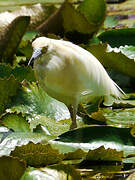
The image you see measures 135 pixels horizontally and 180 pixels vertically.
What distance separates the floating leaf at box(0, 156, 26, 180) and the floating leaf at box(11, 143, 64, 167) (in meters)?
0.16

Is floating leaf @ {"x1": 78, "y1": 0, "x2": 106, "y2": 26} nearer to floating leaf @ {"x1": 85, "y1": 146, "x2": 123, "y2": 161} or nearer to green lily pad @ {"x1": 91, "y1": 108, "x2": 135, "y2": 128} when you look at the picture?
green lily pad @ {"x1": 91, "y1": 108, "x2": 135, "y2": 128}

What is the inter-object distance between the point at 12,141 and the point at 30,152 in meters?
0.13

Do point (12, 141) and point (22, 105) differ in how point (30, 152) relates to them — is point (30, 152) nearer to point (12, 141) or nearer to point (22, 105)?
point (12, 141)

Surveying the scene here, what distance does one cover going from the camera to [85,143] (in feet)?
6.26

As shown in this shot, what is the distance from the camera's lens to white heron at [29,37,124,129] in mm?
1812

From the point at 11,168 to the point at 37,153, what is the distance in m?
0.19

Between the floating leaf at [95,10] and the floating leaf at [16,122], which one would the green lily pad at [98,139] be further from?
the floating leaf at [95,10]

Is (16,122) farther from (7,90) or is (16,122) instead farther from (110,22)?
(110,22)

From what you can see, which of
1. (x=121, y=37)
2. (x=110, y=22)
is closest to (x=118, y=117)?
(x=121, y=37)

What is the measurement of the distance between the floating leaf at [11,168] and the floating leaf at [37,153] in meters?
0.16

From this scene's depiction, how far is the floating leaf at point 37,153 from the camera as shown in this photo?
171cm

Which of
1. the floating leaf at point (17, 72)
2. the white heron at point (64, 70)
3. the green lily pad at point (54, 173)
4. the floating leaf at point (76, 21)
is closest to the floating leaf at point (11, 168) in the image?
the green lily pad at point (54, 173)

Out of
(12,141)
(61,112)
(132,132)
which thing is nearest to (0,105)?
(61,112)

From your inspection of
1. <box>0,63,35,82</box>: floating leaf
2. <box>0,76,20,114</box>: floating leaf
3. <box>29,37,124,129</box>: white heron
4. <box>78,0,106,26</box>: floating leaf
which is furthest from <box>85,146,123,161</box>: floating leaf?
<box>78,0,106,26</box>: floating leaf
